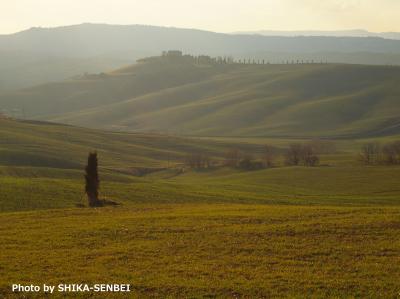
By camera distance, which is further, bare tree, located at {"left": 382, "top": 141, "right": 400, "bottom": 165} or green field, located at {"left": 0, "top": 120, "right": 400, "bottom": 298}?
bare tree, located at {"left": 382, "top": 141, "right": 400, "bottom": 165}

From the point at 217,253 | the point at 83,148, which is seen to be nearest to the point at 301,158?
the point at 83,148

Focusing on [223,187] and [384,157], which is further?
[384,157]

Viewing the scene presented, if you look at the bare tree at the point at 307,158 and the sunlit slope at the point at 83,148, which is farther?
the bare tree at the point at 307,158

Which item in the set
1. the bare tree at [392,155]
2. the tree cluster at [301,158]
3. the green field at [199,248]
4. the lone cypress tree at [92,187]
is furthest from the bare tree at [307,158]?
the lone cypress tree at [92,187]

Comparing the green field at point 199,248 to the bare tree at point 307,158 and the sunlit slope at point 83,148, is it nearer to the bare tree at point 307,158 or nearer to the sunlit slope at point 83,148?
the sunlit slope at point 83,148

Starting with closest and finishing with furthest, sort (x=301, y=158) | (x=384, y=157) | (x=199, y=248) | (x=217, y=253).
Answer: (x=217, y=253)
(x=199, y=248)
(x=384, y=157)
(x=301, y=158)

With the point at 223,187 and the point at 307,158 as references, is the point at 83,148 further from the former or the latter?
the point at 223,187

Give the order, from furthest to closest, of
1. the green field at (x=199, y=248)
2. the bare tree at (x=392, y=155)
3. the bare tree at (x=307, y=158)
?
the bare tree at (x=307, y=158), the bare tree at (x=392, y=155), the green field at (x=199, y=248)

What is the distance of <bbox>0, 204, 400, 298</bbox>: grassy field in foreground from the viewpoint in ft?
65.1

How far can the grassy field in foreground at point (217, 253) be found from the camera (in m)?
19.8

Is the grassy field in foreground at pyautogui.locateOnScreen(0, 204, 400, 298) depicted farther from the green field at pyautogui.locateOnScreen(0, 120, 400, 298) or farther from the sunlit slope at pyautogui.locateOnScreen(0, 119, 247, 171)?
the sunlit slope at pyautogui.locateOnScreen(0, 119, 247, 171)

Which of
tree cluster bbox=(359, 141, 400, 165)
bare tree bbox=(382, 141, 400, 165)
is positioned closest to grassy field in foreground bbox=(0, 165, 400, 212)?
bare tree bbox=(382, 141, 400, 165)

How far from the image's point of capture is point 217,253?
81.1 ft

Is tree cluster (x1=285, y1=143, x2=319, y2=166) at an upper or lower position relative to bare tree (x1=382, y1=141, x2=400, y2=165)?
lower
